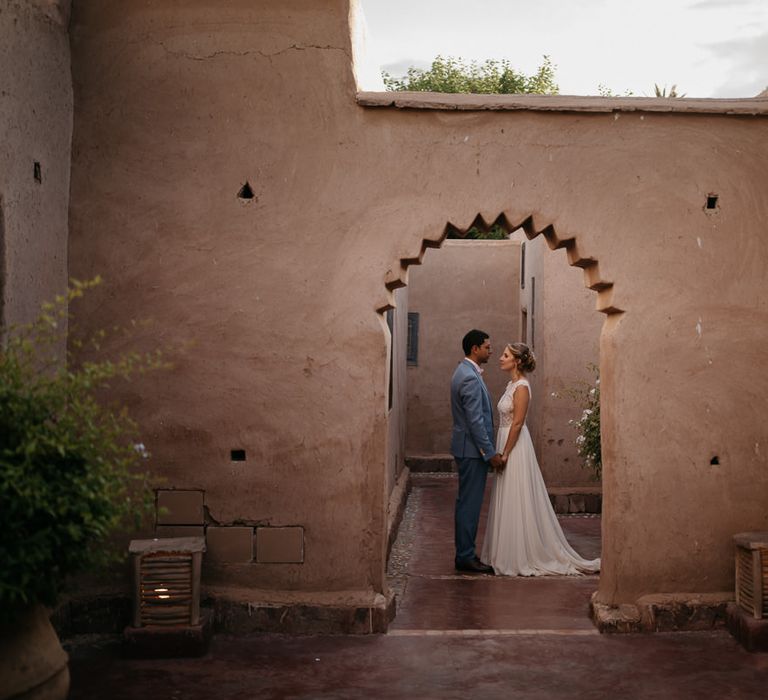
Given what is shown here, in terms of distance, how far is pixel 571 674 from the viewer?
226 inches

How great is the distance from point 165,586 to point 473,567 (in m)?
3.18

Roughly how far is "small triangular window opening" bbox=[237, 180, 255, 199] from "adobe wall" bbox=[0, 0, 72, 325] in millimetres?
1096

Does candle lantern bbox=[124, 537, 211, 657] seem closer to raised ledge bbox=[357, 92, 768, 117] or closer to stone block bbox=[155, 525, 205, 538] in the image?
stone block bbox=[155, 525, 205, 538]

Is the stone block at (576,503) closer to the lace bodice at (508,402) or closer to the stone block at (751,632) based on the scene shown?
the lace bodice at (508,402)

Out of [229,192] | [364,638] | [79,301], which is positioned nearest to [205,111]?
[229,192]

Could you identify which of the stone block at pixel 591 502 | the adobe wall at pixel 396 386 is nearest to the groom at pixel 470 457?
the adobe wall at pixel 396 386

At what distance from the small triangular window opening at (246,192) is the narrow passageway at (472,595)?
2919 mm

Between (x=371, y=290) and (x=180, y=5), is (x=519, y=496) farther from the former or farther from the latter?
(x=180, y=5)

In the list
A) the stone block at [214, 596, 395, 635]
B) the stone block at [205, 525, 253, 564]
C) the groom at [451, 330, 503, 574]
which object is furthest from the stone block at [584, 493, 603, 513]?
the stone block at [205, 525, 253, 564]

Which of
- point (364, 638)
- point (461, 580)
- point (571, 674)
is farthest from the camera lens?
point (461, 580)

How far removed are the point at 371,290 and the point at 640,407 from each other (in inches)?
74.2

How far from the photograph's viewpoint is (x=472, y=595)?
764cm

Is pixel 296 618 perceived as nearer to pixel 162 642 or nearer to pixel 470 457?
pixel 162 642

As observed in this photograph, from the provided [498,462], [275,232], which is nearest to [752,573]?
[498,462]
